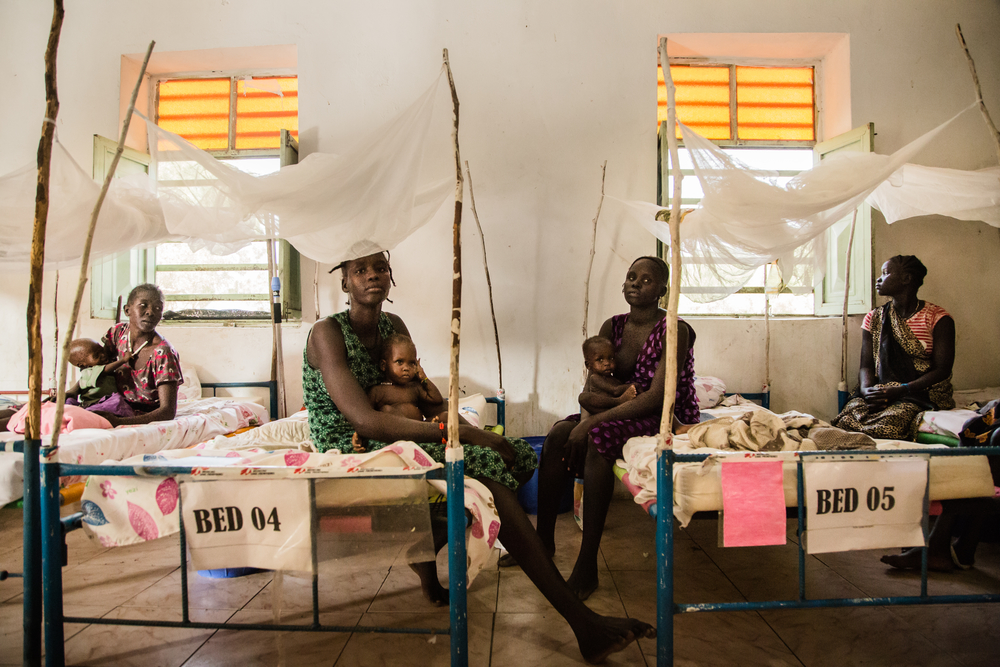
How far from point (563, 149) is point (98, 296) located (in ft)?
13.3

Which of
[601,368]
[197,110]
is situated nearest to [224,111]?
[197,110]

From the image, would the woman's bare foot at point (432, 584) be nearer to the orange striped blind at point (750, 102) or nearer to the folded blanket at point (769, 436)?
the folded blanket at point (769, 436)

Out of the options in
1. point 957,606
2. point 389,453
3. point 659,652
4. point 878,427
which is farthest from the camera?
point 878,427

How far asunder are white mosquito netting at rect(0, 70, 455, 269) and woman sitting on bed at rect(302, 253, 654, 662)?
0.23 metres

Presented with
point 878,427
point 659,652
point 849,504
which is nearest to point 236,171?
point 659,652

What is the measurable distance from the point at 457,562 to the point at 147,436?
2.36 metres

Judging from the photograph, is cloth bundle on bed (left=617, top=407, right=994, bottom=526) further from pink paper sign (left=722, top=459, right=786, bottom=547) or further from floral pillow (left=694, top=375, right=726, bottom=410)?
floral pillow (left=694, top=375, right=726, bottom=410)

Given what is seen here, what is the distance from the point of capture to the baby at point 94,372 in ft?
10.9

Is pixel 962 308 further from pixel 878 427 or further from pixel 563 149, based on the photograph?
pixel 563 149

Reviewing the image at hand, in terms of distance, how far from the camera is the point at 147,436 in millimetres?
3016

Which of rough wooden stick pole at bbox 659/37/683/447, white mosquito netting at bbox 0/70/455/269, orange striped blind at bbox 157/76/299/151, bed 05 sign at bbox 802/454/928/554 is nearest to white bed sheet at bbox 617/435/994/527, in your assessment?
bed 05 sign at bbox 802/454/928/554

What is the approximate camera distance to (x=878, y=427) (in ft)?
11.7

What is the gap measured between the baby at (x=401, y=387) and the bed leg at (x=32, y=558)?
1.13 m

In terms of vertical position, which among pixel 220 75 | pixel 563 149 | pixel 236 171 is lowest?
pixel 236 171
